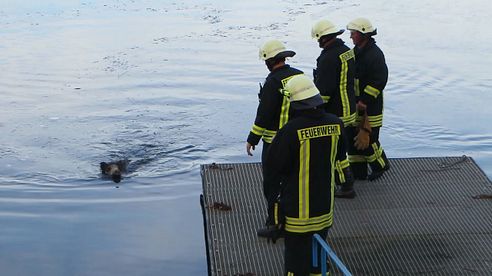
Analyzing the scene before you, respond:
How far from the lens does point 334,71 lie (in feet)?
22.0

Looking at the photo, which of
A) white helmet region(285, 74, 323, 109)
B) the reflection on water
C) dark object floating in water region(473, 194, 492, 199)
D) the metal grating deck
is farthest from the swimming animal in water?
white helmet region(285, 74, 323, 109)

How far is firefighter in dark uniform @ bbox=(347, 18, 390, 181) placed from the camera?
707cm

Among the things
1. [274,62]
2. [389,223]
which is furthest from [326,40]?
[389,223]

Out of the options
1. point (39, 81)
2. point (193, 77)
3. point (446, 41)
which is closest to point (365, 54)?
point (193, 77)

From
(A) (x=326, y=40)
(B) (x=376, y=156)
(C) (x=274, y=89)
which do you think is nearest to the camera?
(C) (x=274, y=89)

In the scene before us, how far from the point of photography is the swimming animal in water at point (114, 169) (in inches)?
346

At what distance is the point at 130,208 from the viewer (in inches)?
315

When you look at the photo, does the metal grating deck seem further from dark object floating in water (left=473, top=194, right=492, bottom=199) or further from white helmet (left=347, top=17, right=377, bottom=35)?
white helmet (left=347, top=17, right=377, bottom=35)

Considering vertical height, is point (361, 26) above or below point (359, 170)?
above

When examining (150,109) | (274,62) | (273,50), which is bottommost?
(150,109)

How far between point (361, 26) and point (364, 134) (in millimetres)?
1023

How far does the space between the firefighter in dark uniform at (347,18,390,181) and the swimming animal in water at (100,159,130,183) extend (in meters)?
2.77

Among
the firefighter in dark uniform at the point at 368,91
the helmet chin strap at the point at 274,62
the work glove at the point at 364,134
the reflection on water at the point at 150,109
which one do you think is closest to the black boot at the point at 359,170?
the firefighter in dark uniform at the point at 368,91

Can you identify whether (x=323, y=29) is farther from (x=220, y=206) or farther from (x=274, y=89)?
(x=220, y=206)
